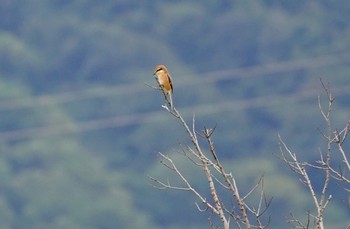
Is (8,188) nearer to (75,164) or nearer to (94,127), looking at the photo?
(75,164)

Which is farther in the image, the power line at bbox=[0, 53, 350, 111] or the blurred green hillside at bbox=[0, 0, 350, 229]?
the power line at bbox=[0, 53, 350, 111]

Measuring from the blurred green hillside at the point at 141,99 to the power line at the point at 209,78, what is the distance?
0.17 feet

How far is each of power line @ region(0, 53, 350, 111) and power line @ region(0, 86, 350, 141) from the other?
1.15 meters

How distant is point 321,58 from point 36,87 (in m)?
11.2

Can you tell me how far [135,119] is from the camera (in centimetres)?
5488

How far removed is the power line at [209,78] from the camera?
56438mm

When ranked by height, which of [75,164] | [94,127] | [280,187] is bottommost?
[280,187]

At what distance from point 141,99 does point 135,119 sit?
1.06m

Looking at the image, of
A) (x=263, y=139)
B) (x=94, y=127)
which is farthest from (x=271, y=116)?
(x=94, y=127)

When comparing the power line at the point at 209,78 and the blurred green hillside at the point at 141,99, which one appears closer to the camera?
the blurred green hillside at the point at 141,99

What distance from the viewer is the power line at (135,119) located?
176 feet

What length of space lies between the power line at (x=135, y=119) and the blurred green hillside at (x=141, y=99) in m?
0.07

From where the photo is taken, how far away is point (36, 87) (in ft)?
199

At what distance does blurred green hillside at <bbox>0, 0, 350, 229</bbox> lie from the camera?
160 ft
